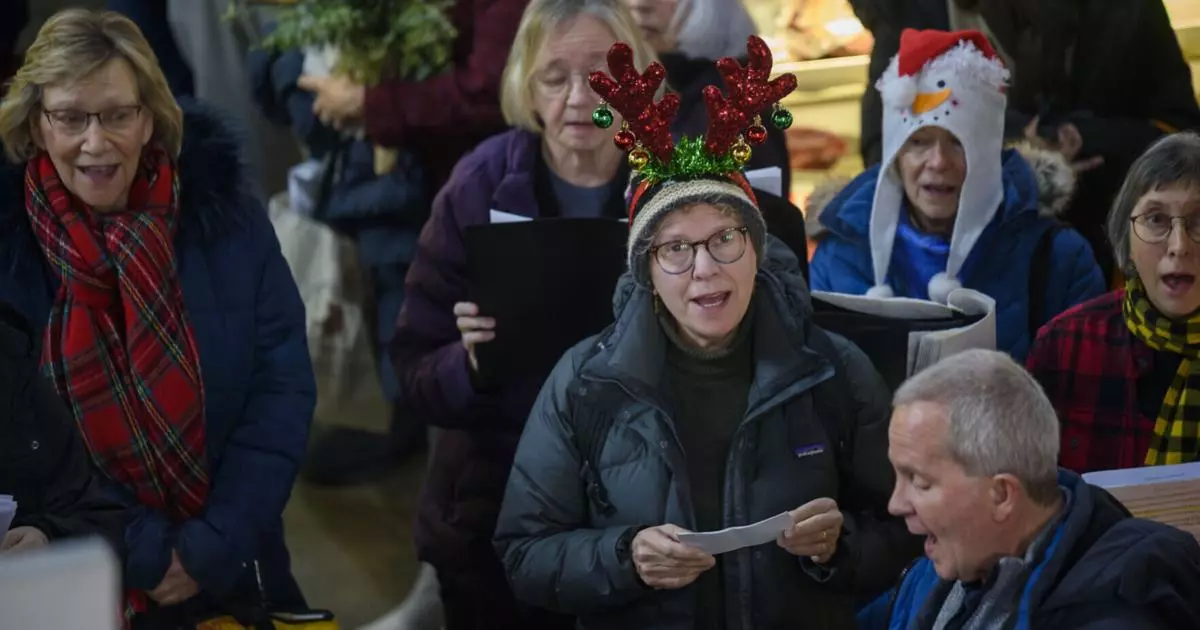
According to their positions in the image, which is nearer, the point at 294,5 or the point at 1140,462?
the point at 1140,462

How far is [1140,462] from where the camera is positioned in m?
2.78

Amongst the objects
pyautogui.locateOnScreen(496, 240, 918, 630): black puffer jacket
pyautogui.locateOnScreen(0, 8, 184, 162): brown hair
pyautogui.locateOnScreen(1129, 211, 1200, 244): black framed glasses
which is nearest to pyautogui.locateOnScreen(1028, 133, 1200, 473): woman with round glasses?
pyautogui.locateOnScreen(1129, 211, 1200, 244): black framed glasses

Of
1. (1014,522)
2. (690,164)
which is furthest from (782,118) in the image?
(1014,522)

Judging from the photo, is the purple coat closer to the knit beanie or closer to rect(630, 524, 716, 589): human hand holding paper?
the knit beanie

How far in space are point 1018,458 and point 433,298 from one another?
1.38m

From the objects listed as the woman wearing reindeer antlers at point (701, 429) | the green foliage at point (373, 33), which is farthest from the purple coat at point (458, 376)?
Result: the woman wearing reindeer antlers at point (701, 429)

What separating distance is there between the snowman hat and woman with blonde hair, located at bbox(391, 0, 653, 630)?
0.55 meters

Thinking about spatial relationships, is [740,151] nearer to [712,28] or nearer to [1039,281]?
[712,28]

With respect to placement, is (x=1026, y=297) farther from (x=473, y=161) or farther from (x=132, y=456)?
(x=132, y=456)

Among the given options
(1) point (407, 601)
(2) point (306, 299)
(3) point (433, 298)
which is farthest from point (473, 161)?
(1) point (407, 601)

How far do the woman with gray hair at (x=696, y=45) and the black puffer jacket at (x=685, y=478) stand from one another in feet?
1.72

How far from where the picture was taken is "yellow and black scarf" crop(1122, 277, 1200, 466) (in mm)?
2686

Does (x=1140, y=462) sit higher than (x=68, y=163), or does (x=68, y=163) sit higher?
(x=68, y=163)

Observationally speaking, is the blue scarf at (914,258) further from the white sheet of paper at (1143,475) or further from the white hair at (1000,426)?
the white hair at (1000,426)
